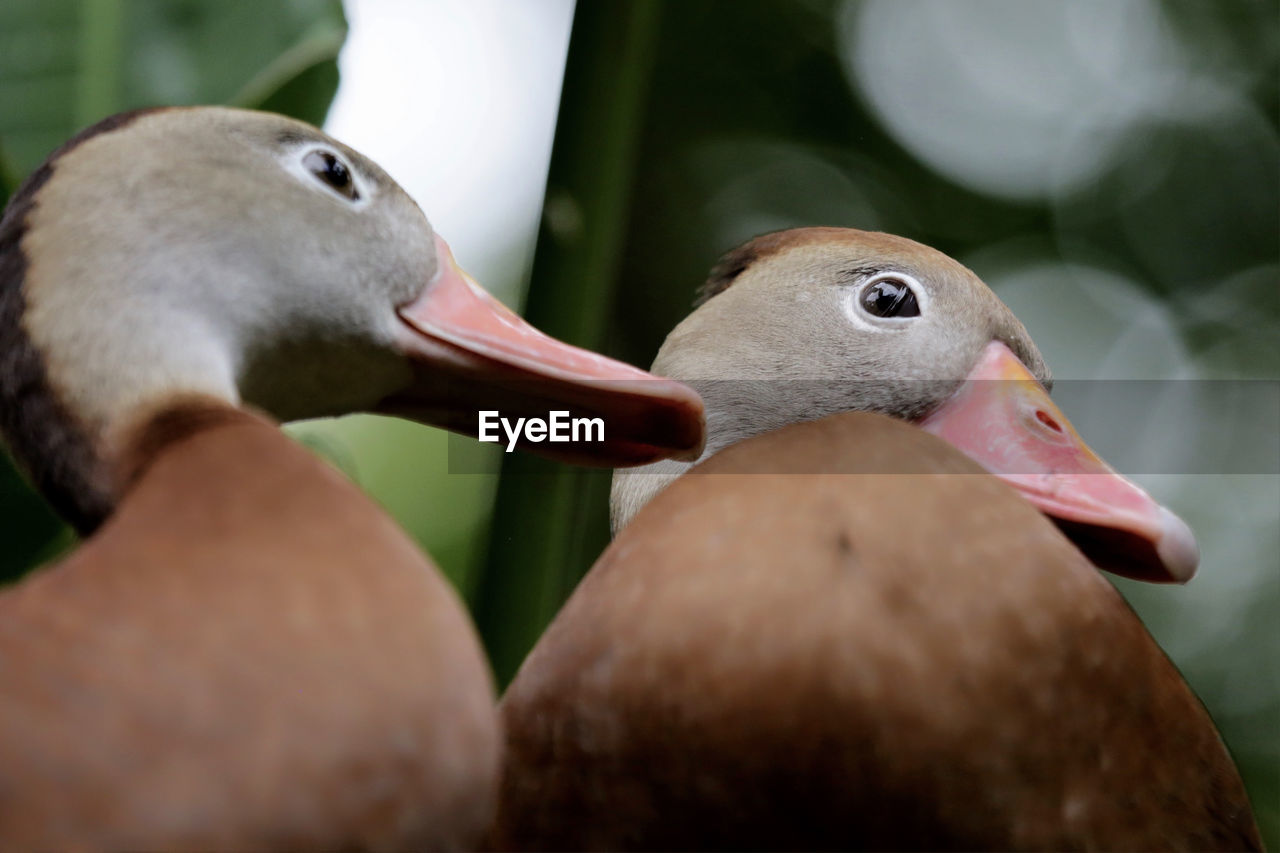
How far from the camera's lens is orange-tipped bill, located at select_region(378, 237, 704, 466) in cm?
60

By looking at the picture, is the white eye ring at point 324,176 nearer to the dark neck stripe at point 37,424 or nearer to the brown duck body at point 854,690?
the dark neck stripe at point 37,424

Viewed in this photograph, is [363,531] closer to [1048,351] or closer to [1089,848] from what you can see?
[1089,848]

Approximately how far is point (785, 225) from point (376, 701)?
1.05 m

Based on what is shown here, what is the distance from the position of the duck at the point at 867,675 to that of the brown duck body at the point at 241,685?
0.12 meters

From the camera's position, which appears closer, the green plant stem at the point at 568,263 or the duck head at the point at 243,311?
the duck head at the point at 243,311

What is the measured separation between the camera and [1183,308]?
1386mm

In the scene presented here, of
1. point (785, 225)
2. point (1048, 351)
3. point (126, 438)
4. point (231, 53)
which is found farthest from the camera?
point (785, 225)

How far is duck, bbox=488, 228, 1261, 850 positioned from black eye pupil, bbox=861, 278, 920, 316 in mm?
142

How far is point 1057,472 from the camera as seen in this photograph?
27.4 inches

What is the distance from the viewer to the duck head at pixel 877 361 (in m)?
0.72

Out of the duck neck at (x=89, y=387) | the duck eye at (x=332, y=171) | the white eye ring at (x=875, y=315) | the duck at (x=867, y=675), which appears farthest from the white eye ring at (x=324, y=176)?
the white eye ring at (x=875, y=315)

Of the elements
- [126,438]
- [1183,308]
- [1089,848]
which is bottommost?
[1183,308]

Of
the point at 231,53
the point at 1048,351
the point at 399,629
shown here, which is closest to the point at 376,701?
the point at 399,629

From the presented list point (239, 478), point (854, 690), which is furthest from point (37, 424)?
point (854, 690)
